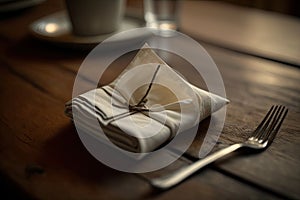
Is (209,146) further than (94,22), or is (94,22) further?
(94,22)

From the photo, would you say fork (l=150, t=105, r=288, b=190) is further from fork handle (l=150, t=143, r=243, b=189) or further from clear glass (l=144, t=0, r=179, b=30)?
clear glass (l=144, t=0, r=179, b=30)

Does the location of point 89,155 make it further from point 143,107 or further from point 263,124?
point 263,124

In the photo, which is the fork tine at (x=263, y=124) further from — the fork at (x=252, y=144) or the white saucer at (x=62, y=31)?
the white saucer at (x=62, y=31)

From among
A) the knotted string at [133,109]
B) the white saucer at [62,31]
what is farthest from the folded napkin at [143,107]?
the white saucer at [62,31]

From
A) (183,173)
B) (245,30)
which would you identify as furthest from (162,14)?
(183,173)

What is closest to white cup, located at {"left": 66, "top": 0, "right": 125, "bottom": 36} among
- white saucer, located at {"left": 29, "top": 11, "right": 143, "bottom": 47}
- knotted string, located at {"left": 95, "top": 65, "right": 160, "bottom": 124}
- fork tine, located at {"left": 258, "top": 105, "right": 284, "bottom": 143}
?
white saucer, located at {"left": 29, "top": 11, "right": 143, "bottom": 47}

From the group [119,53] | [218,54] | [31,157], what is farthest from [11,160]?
[218,54]

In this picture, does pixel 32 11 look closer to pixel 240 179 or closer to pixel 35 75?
pixel 35 75
